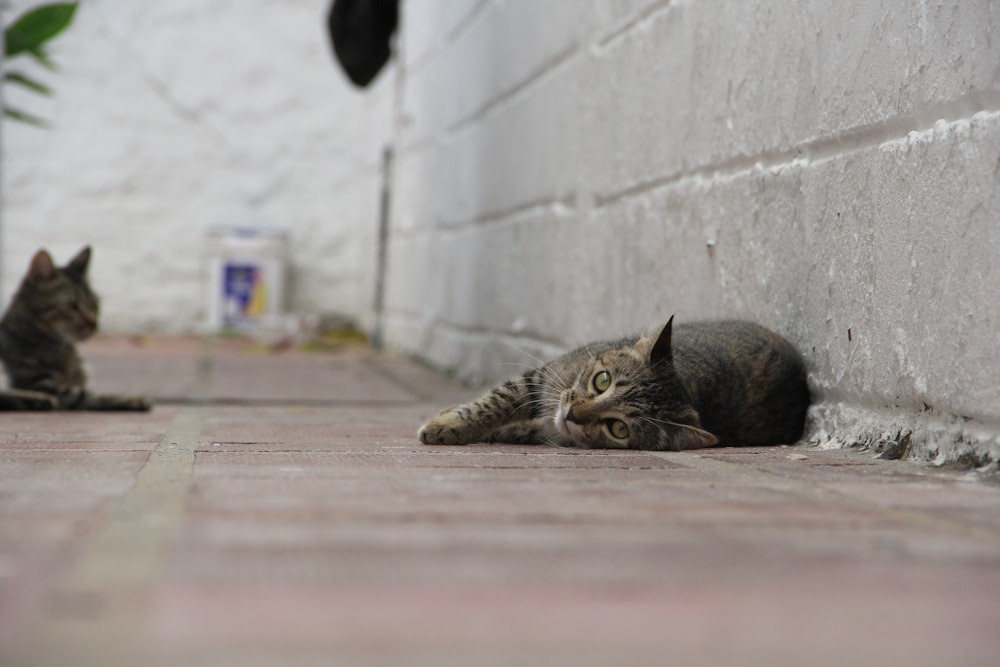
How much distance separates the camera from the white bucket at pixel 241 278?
7.98 meters

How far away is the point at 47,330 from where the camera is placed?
3.77 m

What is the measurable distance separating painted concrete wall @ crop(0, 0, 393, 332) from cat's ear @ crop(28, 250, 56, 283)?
13.8ft

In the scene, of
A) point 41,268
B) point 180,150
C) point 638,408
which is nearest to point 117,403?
point 41,268

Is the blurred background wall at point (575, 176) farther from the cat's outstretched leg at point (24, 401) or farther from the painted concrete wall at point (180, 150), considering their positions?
the cat's outstretched leg at point (24, 401)

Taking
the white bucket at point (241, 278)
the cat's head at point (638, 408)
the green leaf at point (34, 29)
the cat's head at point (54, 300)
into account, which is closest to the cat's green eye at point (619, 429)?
the cat's head at point (638, 408)

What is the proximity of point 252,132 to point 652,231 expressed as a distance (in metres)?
5.57

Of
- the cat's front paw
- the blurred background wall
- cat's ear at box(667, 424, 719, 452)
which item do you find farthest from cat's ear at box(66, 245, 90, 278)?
cat's ear at box(667, 424, 719, 452)

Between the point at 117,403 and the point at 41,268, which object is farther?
the point at 41,268

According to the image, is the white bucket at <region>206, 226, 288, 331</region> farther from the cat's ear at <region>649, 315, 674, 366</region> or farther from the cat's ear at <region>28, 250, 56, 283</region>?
the cat's ear at <region>649, 315, 674, 366</region>

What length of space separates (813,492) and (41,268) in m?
2.80

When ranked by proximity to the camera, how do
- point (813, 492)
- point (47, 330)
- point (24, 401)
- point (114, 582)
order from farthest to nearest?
point (47, 330) → point (24, 401) → point (813, 492) → point (114, 582)

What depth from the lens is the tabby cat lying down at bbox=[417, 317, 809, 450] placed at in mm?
2469

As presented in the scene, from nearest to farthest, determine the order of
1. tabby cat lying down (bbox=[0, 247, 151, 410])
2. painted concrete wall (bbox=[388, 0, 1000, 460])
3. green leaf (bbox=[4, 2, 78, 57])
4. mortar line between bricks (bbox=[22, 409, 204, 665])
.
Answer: mortar line between bricks (bbox=[22, 409, 204, 665]), painted concrete wall (bbox=[388, 0, 1000, 460]), tabby cat lying down (bbox=[0, 247, 151, 410]), green leaf (bbox=[4, 2, 78, 57])

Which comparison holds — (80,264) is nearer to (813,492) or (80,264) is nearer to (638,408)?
(638,408)
